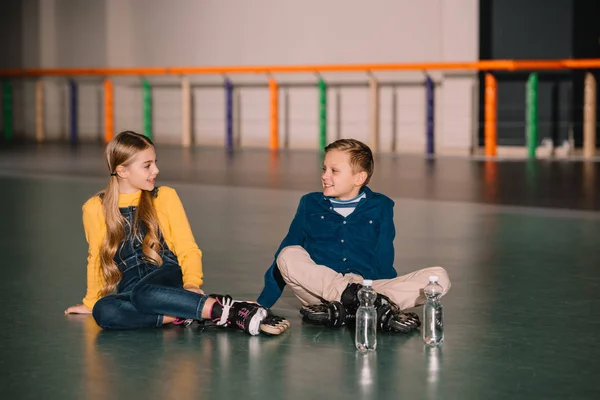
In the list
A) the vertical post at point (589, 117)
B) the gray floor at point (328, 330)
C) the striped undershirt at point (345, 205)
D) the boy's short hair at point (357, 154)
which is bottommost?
the gray floor at point (328, 330)

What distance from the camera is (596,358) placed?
357 cm

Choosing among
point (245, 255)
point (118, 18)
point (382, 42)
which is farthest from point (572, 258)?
point (118, 18)

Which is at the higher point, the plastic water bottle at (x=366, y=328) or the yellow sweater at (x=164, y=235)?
the yellow sweater at (x=164, y=235)

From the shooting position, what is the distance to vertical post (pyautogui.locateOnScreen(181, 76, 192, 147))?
640 inches

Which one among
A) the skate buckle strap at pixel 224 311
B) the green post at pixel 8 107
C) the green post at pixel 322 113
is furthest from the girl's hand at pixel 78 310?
the green post at pixel 8 107

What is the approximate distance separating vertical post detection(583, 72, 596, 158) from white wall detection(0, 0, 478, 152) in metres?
1.49

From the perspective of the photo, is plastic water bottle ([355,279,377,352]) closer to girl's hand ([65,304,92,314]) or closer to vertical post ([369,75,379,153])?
girl's hand ([65,304,92,314])

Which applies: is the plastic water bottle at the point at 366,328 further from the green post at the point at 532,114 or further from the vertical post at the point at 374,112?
the vertical post at the point at 374,112

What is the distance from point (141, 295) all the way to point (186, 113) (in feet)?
41.0

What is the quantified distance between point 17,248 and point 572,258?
2.98 m

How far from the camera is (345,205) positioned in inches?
171

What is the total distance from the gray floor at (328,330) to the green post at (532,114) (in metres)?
5.38

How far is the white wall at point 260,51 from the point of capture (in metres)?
14.3

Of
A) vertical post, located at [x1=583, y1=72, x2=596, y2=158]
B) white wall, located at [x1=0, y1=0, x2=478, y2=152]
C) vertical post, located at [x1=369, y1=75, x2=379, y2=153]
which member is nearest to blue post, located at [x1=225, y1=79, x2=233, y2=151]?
white wall, located at [x1=0, y1=0, x2=478, y2=152]
